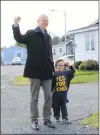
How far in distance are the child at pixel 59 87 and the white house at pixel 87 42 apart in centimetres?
2190

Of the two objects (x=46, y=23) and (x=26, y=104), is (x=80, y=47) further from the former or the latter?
(x=46, y=23)

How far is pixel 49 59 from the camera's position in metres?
6.63

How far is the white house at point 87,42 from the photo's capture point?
96.3 ft

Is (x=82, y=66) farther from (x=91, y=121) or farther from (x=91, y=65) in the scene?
(x=91, y=121)

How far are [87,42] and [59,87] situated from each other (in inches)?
945

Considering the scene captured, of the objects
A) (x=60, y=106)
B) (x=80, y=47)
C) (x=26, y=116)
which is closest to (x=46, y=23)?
(x=60, y=106)

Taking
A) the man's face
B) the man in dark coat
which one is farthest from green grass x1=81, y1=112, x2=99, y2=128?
the man's face

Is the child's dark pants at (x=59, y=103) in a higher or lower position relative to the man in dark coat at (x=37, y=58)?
lower

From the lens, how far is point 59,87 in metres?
7.21

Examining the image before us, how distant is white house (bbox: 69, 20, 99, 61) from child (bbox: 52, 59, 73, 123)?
862 inches

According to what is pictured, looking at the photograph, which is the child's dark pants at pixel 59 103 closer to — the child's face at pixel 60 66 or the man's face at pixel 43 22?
the child's face at pixel 60 66

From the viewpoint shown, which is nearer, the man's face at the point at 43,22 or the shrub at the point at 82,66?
the man's face at the point at 43,22

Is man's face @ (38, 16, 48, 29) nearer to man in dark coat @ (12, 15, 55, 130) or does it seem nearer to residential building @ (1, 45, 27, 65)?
man in dark coat @ (12, 15, 55, 130)

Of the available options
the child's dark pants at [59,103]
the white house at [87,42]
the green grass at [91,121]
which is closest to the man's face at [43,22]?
the child's dark pants at [59,103]
